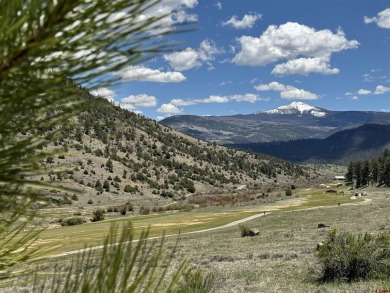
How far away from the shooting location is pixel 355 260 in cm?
2064

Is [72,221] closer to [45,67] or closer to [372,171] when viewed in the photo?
[45,67]

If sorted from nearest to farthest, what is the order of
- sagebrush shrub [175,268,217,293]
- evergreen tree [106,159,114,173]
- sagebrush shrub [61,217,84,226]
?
sagebrush shrub [175,268,217,293]
sagebrush shrub [61,217,84,226]
evergreen tree [106,159,114,173]

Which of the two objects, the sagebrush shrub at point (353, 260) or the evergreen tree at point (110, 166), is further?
the evergreen tree at point (110, 166)

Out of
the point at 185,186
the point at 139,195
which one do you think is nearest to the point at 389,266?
the point at 139,195

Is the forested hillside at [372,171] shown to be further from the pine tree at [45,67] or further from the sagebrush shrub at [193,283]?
the pine tree at [45,67]

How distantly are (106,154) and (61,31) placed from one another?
522 feet

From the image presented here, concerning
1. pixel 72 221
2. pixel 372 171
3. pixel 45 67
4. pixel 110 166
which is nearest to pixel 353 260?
pixel 45 67

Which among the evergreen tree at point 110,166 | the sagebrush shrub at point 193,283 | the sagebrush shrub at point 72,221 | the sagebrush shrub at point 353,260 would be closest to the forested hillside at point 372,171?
the evergreen tree at point 110,166

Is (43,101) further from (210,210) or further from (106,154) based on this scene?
Result: (106,154)

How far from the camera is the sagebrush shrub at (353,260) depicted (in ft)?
66.6

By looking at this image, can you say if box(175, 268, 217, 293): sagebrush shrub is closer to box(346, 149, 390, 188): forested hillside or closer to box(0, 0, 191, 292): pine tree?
box(0, 0, 191, 292): pine tree

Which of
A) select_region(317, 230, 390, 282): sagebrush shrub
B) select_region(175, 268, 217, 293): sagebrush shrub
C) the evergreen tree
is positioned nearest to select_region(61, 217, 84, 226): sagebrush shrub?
select_region(317, 230, 390, 282): sagebrush shrub

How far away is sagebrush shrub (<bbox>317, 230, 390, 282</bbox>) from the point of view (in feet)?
66.6

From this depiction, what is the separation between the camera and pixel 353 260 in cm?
2067
